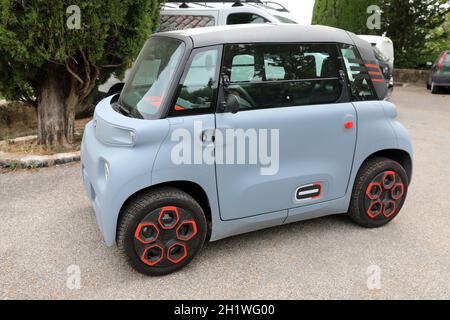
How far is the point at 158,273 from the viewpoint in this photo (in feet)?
9.99

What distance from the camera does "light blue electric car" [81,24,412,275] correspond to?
9.48ft

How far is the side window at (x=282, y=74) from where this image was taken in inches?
121

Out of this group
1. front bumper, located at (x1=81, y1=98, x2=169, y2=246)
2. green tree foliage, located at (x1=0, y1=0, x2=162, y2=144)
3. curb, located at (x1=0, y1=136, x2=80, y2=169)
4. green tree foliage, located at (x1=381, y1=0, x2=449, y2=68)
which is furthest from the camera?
green tree foliage, located at (x1=381, y1=0, x2=449, y2=68)

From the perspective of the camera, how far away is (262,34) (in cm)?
317

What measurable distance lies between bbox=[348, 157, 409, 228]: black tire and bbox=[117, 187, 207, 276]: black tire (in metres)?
1.46

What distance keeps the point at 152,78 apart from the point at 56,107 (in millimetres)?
3345

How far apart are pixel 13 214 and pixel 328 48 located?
3352 millimetres

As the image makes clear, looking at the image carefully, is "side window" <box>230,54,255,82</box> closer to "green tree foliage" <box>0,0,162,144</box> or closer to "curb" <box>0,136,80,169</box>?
"green tree foliage" <box>0,0,162,144</box>

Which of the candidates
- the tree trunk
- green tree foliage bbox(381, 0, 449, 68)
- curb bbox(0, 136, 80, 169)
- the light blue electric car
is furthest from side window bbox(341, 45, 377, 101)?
green tree foliage bbox(381, 0, 449, 68)
